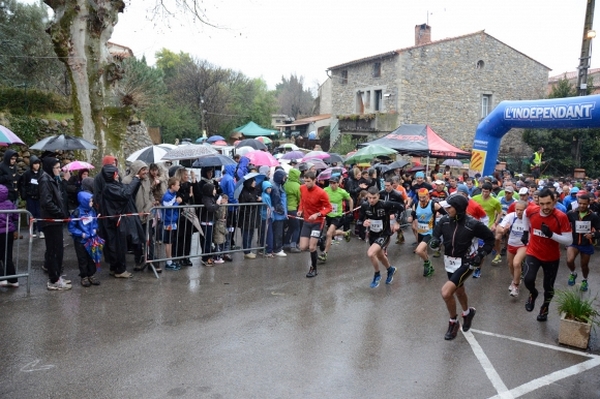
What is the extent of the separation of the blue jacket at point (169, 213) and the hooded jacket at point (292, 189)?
2.90 m

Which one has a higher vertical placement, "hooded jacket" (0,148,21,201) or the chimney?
the chimney

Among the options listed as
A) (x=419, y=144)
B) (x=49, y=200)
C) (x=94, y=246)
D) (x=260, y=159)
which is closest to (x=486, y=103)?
(x=419, y=144)

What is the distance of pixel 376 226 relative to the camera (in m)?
8.41

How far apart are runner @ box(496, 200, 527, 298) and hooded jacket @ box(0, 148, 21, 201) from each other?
29.3 feet

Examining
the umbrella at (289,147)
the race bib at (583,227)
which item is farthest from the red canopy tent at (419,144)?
the race bib at (583,227)

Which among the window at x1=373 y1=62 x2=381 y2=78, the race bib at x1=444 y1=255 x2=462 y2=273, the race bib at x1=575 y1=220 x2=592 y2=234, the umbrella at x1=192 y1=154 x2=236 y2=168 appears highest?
the window at x1=373 y1=62 x2=381 y2=78

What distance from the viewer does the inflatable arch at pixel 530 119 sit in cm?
1010

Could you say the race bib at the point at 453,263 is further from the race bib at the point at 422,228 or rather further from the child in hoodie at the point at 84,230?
the child in hoodie at the point at 84,230

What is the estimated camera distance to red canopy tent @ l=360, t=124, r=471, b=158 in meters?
17.8

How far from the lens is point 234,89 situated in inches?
1864

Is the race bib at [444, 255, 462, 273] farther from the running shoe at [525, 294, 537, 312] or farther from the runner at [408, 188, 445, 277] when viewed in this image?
the runner at [408, 188, 445, 277]

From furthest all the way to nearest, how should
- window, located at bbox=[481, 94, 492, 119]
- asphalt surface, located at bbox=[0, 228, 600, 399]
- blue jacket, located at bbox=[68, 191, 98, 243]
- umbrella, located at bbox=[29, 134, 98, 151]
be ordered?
window, located at bbox=[481, 94, 492, 119] → umbrella, located at bbox=[29, 134, 98, 151] → blue jacket, located at bbox=[68, 191, 98, 243] → asphalt surface, located at bbox=[0, 228, 600, 399]

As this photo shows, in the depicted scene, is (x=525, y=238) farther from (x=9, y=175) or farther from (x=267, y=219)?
(x=9, y=175)

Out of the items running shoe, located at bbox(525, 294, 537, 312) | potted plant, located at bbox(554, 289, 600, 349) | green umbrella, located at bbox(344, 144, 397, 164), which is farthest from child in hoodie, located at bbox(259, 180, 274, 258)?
green umbrella, located at bbox(344, 144, 397, 164)
